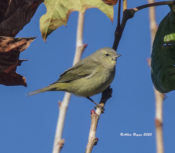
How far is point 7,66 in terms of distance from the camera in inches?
35.1

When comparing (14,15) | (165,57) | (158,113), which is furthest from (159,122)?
(14,15)

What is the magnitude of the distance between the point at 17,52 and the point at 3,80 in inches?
4.0

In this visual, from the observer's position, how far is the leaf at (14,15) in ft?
2.92

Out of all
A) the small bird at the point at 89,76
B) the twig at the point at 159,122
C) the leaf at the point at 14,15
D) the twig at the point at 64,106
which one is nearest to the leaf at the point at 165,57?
the twig at the point at 159,122

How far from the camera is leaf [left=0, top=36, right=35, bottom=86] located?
0.86 metres

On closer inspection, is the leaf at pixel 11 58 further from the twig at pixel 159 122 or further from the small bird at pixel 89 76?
the small bird at pixel 89 76

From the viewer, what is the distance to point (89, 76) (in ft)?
13.4

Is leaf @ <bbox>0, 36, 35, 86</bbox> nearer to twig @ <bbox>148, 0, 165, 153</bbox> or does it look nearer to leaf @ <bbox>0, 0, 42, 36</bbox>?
leaf @ <bbox>0, 0, 42, 36</bbox>

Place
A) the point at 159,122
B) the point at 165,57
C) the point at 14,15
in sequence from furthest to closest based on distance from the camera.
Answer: the point at 159,122 → the point at 165,57 → the point at 14,15

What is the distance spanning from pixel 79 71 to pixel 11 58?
3.26 m

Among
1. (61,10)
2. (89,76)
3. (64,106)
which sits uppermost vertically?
(89,76)

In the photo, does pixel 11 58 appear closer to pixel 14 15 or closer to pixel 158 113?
pixel 14 15

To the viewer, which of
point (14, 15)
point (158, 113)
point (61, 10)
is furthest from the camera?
point (158, 113)

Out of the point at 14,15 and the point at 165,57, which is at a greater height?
the point at 165,57
